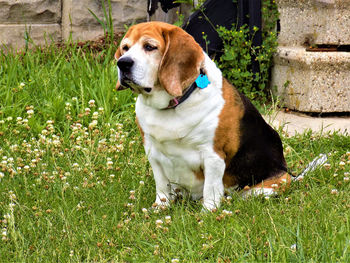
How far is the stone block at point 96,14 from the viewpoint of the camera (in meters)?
6.23

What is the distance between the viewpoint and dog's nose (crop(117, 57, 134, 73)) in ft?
10.2

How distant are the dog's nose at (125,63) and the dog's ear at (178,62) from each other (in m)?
0.19

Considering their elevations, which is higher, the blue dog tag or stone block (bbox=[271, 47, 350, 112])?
the blue dog tag

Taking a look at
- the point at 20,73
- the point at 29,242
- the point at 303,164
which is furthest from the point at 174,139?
the point at 20,73

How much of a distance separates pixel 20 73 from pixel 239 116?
2730 millimetres

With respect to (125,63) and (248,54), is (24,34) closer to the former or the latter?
(248,54)

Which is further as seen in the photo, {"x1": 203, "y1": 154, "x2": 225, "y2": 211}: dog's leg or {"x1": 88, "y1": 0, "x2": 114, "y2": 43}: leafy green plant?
{"x1": 88, "y1": 0, "x2": 114, "y2": 43}: leafy green plant

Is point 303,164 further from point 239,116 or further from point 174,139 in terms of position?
point 174,139

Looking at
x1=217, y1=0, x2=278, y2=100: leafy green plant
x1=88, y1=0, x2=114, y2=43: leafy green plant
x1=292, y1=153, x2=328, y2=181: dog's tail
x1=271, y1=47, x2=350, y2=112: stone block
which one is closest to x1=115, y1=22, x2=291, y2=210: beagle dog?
x1=292, y1=153, x2=328, y2=181: dog's tail

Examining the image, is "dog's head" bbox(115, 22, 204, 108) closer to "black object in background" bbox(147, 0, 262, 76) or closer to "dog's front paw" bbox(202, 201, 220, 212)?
"dog's front paw" bbox(202, 201, 220, 212)

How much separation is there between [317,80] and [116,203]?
282 centimetres

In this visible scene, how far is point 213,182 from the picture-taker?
3.46 m

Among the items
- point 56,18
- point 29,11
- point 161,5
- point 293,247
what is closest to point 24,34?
point 29,11

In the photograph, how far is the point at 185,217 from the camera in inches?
129
